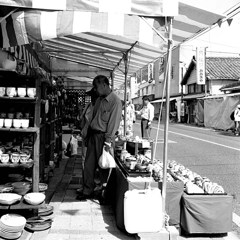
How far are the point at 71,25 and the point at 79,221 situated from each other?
2788 millimetres

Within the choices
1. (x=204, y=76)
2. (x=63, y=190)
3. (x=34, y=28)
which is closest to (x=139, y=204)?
(x=34, y=28)

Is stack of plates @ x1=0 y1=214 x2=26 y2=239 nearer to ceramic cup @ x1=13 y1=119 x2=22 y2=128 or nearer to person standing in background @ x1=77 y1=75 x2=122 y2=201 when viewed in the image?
ceramic cup @ x1=13 y1=119 x2=22 y2=128

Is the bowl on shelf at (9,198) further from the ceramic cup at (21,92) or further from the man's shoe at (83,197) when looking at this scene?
the man's shoe at (83,197)

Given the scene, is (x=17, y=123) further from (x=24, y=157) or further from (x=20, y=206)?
(x=20, y=206)

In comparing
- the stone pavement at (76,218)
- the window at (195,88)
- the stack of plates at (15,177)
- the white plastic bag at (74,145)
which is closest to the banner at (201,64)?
the window at (195,88)

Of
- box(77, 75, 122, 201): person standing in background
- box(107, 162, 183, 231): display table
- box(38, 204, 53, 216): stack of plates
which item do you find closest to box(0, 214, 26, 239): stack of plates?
box(38, 204, 53, 216): stack of plates

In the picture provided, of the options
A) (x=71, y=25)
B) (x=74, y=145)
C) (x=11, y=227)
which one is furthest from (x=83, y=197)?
(x=74, y=145)

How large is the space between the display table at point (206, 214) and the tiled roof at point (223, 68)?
31.9 metres

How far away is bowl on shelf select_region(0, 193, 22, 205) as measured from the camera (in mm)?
4602

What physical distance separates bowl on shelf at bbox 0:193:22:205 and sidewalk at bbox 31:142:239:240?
0.52m

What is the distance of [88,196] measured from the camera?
6203 millimetres

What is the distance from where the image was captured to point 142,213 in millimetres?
4293

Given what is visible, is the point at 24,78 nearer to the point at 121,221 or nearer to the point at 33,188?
the point at 33,188

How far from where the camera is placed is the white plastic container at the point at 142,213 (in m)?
4.29
